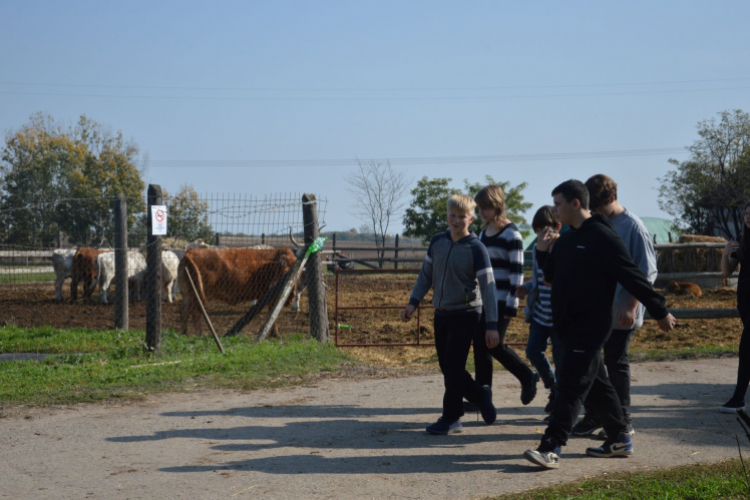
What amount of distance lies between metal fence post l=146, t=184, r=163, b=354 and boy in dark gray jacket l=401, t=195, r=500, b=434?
4.15m

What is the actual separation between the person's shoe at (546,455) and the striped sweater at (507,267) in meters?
1.19

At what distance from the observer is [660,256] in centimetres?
2177

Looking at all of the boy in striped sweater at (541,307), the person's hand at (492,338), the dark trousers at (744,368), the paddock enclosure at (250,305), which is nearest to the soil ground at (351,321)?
the paddock enclosure at (250,305)

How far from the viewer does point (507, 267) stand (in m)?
5.18

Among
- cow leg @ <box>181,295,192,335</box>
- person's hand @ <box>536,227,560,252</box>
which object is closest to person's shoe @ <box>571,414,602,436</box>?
person's hand @ <box>536,227,560,252</box>

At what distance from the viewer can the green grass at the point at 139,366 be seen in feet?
21.0

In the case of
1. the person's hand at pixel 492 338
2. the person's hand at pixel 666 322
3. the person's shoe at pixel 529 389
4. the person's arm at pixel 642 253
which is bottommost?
the person's shoe at pixel 529 389

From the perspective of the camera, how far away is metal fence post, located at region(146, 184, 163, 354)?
26.7ft

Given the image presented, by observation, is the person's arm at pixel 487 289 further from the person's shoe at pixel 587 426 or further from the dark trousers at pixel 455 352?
the person's shoe at pixel 587 426

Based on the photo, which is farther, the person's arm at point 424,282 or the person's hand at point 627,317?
the person's arm at point 424,282

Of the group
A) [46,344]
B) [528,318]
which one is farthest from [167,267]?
[528,318]

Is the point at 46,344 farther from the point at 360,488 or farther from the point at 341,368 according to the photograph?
the point at 360,488

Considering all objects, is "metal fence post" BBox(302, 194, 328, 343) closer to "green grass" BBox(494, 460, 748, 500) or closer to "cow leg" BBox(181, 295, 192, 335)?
"cow leg" BBox(181, 295, 192, 335)

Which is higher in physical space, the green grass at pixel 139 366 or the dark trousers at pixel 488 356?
the dark trousers at pixel 488 356
